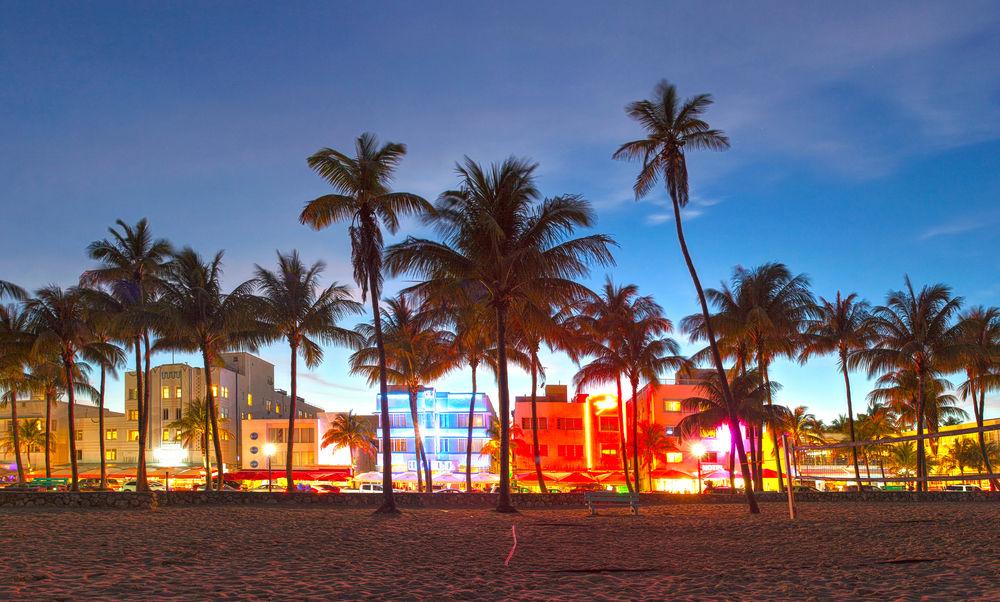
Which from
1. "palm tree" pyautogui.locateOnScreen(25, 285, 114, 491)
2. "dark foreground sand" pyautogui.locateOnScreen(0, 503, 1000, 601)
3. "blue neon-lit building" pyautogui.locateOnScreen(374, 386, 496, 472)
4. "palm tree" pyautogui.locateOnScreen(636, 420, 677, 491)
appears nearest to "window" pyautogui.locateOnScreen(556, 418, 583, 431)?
"blue neon-lit building" pyautogui.locateOnScreen(374, 386, 496, 472)

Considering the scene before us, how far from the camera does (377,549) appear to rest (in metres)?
11.3

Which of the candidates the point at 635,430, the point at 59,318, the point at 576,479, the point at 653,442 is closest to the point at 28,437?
the point at 59,318

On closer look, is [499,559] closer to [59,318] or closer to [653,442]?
[59,318]

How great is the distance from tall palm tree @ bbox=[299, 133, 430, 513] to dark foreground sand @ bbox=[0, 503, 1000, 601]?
21.7 feet

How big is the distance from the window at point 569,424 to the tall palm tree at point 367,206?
42.9 m

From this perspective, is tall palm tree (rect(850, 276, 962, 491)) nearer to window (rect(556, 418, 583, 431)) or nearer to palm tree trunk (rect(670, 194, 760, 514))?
palm tree trunk (rect(670, 194, 760, 514))

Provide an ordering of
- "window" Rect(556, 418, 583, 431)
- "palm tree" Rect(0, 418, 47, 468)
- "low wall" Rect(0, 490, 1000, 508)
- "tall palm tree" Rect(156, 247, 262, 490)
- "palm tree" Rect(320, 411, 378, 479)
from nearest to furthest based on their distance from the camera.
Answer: "low wall" Rect(0, 490, 1000, 508) < "tall palm tree" Rect(156, 247, 262, 490) < "palm tree" Rect(320, 411, 378, 479) < "window" Rect(556, 418, 583, 431) < "palm tree" Rect(0, 418, 47, 468)

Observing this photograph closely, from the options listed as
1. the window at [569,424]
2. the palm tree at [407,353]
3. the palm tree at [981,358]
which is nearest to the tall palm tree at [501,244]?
the palm tree at [407,353]

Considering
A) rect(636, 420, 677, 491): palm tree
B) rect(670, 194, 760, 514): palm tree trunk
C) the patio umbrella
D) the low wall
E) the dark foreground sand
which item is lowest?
the patio umbrella

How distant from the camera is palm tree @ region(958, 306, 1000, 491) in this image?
32781 millimetres

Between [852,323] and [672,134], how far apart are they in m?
21.6

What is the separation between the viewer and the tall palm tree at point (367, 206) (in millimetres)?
20078

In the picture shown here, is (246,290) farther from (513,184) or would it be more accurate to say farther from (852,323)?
(852,323)

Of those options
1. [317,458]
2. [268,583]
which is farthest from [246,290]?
[317,458]
